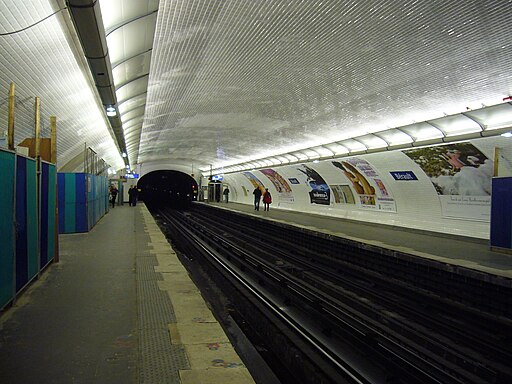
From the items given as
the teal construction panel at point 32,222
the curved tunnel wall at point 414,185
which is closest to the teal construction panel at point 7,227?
the teal construction panel at point 32,222

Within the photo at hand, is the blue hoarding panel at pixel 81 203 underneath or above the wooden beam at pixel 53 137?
underneath

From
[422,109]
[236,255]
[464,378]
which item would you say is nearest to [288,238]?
[236,255]

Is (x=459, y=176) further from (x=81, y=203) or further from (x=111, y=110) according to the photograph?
(x=81, y=203)

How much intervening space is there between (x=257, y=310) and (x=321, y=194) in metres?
11.8

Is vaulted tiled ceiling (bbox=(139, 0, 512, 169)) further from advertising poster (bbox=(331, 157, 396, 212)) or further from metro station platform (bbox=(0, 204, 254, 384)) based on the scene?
metro station platform (bbox=(0, 204, 254, 384))

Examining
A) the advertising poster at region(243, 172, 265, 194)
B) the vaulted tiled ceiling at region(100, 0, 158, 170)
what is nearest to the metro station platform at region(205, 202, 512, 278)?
the vaulted tiled ceiling at region(100, 0, 158, 170)

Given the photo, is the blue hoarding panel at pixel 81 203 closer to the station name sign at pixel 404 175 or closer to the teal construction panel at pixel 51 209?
the teal construction panel at pixel 51 209

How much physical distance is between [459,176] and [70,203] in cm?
997

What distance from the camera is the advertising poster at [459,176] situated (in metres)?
10.2

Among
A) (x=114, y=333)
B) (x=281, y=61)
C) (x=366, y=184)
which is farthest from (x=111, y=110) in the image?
(x=366, y=184)

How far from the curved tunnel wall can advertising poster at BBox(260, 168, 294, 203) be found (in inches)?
74.4

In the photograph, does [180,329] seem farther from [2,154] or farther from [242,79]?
[242,79]

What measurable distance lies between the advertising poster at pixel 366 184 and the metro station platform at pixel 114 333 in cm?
975

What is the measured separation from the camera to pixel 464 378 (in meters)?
4.99
